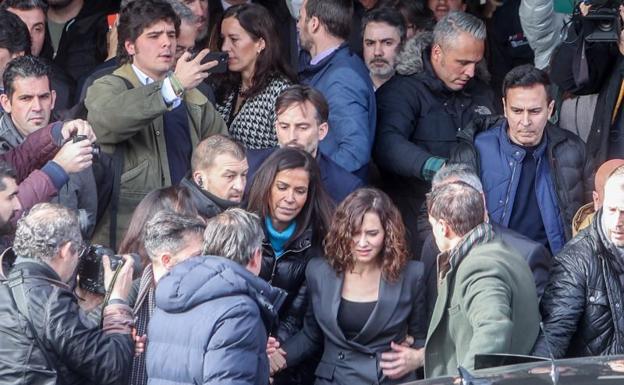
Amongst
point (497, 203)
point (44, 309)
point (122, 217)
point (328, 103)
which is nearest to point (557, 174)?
point (497, 203)

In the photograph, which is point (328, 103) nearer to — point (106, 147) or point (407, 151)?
point (407, 151)

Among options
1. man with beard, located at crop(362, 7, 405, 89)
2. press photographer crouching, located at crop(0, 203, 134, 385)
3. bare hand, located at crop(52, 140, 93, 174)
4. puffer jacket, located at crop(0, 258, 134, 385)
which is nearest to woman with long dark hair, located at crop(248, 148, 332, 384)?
bare hand, located at crop(52, 140, 93, 174)

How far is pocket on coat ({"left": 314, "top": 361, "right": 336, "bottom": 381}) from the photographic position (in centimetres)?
726

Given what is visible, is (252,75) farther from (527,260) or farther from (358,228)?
(527,260)

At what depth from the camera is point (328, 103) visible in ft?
28.3

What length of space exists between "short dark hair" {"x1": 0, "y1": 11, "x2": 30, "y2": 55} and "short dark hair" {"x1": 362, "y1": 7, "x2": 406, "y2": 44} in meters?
2.20

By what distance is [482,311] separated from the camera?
6223 millimetres

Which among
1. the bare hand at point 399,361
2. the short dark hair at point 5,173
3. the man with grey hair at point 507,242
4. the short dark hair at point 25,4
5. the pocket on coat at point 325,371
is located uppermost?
the short dark hair at point 25,4

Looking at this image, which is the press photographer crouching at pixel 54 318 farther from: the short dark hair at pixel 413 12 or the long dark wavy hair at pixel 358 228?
the short dark hair at pixel 413 12

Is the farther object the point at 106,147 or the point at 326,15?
the point at 326,15

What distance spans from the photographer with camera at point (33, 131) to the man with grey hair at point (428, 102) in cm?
190

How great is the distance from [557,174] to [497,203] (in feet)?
1.22

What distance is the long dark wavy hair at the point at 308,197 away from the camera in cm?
760

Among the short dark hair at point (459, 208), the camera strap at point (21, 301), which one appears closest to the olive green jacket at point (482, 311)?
the short dark hair at point (459, 208)
